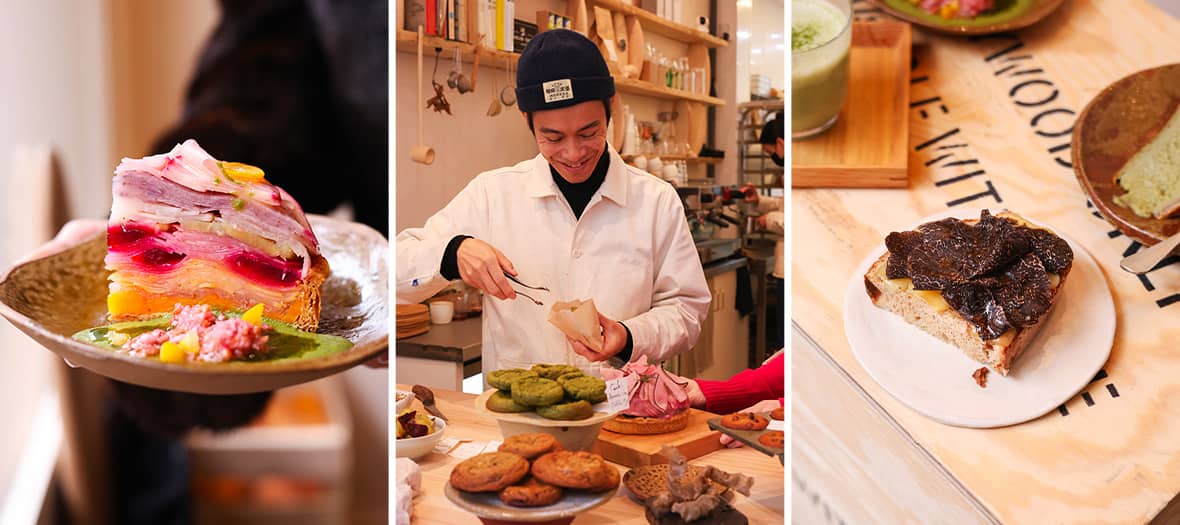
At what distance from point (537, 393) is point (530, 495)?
0.14 m

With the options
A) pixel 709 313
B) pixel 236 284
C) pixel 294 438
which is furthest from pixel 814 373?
pixel 294 438

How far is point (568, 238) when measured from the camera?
3.47 feet

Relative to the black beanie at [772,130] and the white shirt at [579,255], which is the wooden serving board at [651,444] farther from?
the black beanie at [772,130]

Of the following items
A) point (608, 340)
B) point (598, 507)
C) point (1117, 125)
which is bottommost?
point (598, 507)

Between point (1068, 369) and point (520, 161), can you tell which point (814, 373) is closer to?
point (1068, 369)

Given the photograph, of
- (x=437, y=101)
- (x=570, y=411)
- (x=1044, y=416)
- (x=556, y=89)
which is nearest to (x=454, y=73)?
(x=437, y=101)

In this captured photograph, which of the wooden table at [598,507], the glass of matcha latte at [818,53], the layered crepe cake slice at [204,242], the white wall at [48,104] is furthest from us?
the white wall at [48,104]

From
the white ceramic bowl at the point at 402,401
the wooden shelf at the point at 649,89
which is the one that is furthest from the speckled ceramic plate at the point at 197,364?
the wooden shelf at the point at 649,89

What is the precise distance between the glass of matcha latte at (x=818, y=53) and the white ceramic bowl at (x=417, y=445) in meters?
0.77

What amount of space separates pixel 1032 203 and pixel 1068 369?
299 mm

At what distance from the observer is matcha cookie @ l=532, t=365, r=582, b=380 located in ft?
3.44

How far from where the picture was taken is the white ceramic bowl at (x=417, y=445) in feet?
3.48

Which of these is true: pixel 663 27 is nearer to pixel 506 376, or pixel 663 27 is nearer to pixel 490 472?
pixel 506 376

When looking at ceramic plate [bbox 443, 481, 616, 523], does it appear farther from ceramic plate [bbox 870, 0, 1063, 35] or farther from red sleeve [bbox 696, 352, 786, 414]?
ceramic plate [bbox 870, 0, 1063, 35]
